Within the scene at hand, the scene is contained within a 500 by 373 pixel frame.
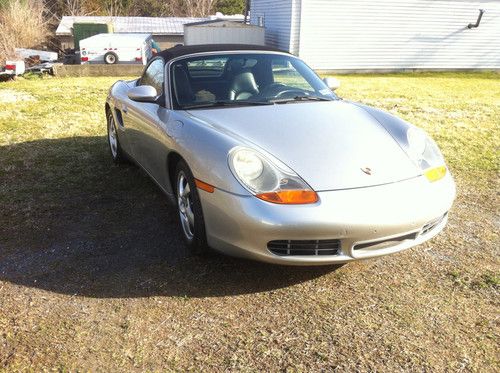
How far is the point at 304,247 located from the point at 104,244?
63.9 inches

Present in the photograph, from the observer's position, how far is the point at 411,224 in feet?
8.82

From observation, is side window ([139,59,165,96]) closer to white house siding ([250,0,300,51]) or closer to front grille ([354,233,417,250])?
front grille ([354,233,417,250])

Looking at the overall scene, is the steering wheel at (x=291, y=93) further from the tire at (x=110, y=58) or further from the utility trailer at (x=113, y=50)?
the tire at (x=110, y=58)

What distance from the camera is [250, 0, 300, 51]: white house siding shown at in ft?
56.0

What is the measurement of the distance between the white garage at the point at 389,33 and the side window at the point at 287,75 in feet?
43.4

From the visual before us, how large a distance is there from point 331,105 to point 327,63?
14337 mm

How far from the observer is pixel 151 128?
3777 mm

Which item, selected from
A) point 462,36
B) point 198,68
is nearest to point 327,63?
point 462,36

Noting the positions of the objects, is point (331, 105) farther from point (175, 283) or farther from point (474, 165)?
point (474, 165)

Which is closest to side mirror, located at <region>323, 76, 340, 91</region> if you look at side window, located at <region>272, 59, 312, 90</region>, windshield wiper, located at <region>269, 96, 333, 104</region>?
side window, located at <region>272, 59, 312, 90</region>

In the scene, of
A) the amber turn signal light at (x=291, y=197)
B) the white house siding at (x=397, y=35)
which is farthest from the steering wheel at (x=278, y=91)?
the white house siding at (x=397, y=35)

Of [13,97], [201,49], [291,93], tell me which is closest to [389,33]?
[13,97]

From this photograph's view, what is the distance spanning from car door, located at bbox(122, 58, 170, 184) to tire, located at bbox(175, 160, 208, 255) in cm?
31

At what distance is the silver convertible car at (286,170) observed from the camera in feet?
8.48
